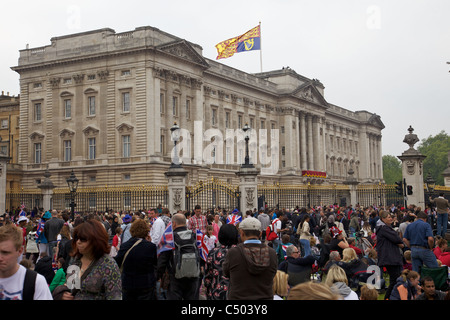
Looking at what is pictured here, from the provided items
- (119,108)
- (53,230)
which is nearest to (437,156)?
(119,108)

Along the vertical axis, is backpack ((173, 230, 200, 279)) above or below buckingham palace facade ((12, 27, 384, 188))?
below

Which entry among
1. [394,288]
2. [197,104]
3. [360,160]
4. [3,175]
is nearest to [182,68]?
[197,104]

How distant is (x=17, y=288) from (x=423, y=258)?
910 cm

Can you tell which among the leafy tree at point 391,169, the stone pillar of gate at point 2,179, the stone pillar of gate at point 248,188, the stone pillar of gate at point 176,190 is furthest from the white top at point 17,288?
the leafy tree at point 391,169

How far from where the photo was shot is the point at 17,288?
4680mm

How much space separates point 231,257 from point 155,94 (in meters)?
43.5

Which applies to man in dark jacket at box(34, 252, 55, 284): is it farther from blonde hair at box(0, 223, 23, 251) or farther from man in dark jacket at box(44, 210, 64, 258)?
man in dark jacket at box(44, 210, 64, 258)

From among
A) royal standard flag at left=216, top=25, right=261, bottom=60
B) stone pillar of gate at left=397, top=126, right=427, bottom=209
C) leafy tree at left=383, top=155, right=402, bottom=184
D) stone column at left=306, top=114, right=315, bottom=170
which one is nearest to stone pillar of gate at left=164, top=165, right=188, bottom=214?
stone pillar of gate at left=397, top=126, right=427, bottom=209

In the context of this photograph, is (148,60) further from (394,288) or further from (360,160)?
(360,160)

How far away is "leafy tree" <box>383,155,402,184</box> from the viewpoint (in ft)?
450

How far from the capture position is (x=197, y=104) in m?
54.8

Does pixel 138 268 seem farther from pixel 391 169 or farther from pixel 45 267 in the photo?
pixel 391 169

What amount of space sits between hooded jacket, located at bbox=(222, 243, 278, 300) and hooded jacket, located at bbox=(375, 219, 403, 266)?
5.96m
